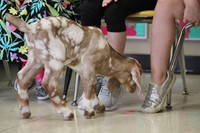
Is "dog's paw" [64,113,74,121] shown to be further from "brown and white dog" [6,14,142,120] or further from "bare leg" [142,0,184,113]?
"bare leg" [142,0,184,113]

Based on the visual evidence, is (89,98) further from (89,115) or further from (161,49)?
(161,49)

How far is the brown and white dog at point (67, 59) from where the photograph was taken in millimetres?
1642

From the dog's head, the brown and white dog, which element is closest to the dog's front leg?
the brown and white dog

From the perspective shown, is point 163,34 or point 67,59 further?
point 163,34

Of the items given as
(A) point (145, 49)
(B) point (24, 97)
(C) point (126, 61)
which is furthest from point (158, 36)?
(A) point (145, 49)

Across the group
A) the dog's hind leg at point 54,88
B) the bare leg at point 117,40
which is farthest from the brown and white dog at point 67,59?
the bare leg at point 117,40

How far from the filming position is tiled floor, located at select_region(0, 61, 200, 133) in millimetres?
1643

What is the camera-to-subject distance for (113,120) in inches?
69.4

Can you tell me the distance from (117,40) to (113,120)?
351 mm

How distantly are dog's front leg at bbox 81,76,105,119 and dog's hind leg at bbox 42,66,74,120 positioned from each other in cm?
6

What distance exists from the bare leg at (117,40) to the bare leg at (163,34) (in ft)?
0.50

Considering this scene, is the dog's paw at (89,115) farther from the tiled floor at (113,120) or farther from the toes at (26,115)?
the toes at (26,115)

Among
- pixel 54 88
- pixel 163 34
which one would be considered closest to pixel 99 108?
pixel 54 88

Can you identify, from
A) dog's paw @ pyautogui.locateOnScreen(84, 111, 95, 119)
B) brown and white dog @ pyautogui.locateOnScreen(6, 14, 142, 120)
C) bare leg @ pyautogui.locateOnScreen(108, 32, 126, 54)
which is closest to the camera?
brown and white dog @ pyautogui.locateOnScreen(6, 14, 142, 120)
